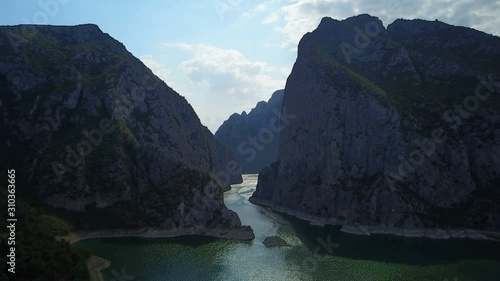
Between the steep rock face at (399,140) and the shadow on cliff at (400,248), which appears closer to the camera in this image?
the shadow on cliff at (400,248)

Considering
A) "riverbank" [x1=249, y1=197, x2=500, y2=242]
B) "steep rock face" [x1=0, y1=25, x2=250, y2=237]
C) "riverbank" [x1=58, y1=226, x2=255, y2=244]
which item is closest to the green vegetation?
"riverbank" [x1=58, y1=226, x2=255, y2=244]

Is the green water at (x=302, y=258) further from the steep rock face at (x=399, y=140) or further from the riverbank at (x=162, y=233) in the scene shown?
the steep rock face at (x=399, y=140)

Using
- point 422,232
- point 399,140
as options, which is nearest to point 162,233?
point 422,232

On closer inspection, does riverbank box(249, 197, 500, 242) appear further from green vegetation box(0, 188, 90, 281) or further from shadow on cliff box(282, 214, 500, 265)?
green vegetation box(0, 188, 90, 281)

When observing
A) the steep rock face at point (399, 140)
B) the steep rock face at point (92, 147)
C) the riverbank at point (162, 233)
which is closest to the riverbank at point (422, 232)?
the steep rock face at point (399, 140)

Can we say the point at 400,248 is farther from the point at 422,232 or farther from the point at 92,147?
the point at 92,147
